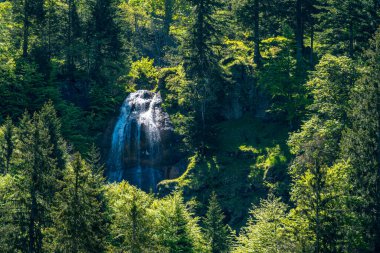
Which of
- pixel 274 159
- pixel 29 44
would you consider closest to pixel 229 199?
pixel 274 159

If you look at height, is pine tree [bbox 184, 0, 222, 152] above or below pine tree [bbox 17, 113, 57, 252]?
above

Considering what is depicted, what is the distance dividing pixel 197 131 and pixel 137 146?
6902 mm

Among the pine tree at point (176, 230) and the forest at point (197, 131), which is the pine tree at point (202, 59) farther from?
the pine tree at point (176, 230)

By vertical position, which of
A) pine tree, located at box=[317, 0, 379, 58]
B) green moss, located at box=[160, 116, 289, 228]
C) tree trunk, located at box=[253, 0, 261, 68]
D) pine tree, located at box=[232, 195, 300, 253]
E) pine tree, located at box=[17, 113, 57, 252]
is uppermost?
tree trunk, located at box=[253, 0, 261, 68]

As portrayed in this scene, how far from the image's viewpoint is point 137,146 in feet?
189

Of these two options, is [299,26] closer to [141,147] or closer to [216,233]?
[141,147]

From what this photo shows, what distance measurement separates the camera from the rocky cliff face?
56.5 meters

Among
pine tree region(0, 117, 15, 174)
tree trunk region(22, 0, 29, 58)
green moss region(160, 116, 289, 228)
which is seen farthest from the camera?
tree trunk region(22, 0, 29, 58)

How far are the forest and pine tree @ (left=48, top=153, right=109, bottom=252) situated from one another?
0.26ft

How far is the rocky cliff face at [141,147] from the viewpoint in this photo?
56.5 meters

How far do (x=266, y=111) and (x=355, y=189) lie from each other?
20011 millimetres

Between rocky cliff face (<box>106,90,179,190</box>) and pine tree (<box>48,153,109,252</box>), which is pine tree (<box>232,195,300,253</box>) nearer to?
pine tree (<box>48,153,109,252</box>)

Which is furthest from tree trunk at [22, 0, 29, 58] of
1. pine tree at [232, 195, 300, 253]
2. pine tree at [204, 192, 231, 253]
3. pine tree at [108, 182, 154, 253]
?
pine tree at [232, 195, 300, 253]

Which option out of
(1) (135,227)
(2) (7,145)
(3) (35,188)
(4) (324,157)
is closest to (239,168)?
(4) (324,157)
